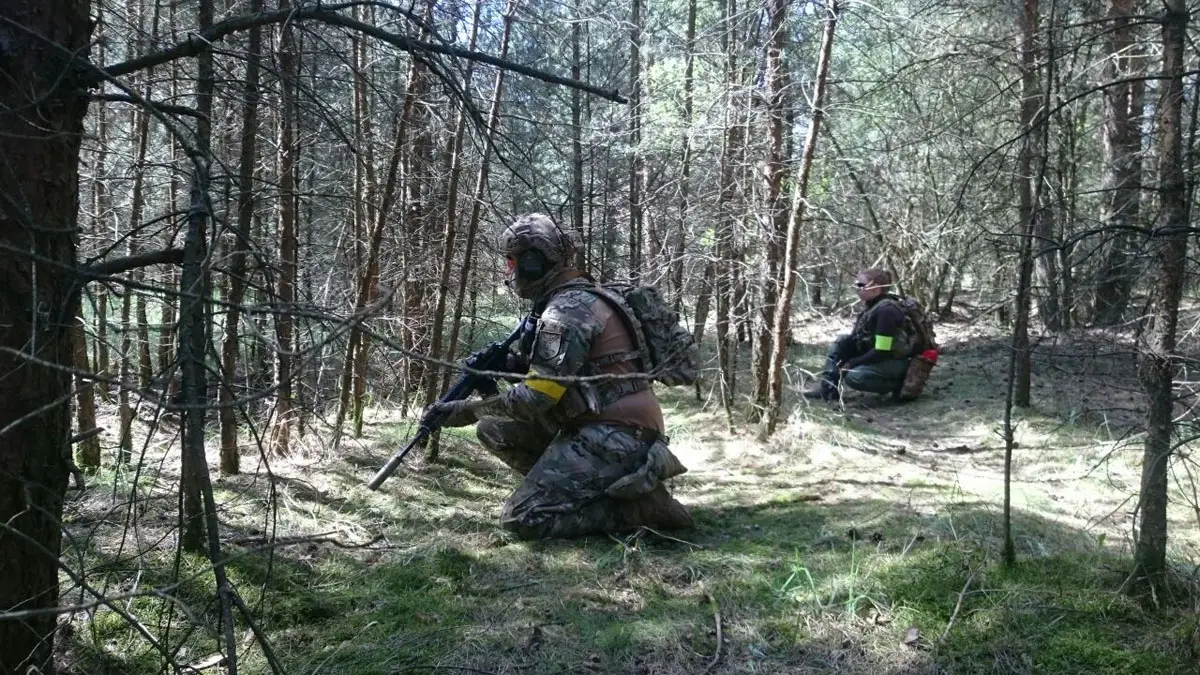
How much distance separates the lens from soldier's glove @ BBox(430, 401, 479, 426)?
485 cm

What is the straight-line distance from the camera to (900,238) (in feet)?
38.0

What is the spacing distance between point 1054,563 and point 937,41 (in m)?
5.32

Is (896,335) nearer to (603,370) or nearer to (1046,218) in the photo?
(1046,218)

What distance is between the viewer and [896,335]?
9219 mm

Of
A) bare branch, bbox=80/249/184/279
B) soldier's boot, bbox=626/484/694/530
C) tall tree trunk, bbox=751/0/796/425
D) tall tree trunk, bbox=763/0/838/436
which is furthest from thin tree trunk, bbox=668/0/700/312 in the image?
bare branch, bbox=80/249/184/279

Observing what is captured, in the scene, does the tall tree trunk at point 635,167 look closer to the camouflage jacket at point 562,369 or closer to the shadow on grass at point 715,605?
the camouflage jacket at point 562,369

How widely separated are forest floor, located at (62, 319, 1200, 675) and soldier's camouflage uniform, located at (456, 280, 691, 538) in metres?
0.15

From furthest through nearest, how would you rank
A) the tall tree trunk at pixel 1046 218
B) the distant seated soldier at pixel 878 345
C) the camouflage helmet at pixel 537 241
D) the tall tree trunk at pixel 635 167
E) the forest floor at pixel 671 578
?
1. the distant seated soldier at pixel 878 345
2. the tall tree trunk at pixel 635 167
3. the camouflage helmet at pixel 537 241
4. the tall tree trunk at pixel 1046 218
5. the forest floor at pixel 671 578

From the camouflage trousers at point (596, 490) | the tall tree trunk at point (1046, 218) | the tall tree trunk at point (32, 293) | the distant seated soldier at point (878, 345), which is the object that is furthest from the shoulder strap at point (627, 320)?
the distant seated soldier at point (878, 345)

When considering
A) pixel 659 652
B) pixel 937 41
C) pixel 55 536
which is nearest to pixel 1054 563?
pixel 659 652

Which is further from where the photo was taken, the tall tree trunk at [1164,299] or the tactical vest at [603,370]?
the tactical vest at [603,370]

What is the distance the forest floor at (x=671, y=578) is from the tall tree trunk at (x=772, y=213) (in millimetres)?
1338

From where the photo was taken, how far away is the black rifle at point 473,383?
494 centimetres

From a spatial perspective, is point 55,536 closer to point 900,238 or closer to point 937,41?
point 937,41
